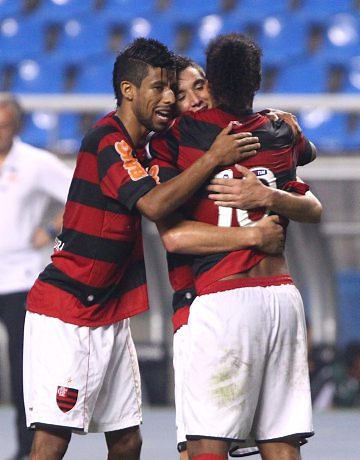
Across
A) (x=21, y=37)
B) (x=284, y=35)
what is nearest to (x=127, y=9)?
(x=21, y=37)

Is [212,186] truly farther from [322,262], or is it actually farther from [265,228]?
[322,262]

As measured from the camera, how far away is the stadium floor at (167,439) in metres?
6.85

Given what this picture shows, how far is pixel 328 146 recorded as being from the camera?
10281mm

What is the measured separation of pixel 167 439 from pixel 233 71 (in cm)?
430

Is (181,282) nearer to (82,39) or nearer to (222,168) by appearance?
(222,168)

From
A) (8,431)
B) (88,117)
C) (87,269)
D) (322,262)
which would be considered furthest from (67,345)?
(88,117)

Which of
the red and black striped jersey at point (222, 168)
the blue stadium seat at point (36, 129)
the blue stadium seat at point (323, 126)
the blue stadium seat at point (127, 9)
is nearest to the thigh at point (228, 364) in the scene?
the red and black striped jersey at point (222, 168)

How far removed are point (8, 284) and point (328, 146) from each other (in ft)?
14.5

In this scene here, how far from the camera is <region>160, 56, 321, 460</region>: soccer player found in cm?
A: 383

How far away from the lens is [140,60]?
162 inches

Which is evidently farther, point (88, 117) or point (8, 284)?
point (88, 117)

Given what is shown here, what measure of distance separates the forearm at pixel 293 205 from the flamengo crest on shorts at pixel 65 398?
0.98 meters

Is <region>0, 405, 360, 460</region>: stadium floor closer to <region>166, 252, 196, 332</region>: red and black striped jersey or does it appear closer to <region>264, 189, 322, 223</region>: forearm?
<region>166, 252, 196, 332</region>: red and black striped jersey

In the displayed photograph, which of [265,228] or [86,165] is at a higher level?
[86,165]
